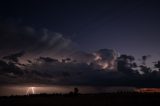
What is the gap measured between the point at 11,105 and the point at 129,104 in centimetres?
3130

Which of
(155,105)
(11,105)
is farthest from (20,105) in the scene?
(155,105)

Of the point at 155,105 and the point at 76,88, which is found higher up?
the point at 76,88

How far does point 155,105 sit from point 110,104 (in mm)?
10782

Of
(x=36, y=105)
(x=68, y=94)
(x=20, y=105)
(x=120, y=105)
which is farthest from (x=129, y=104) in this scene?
(x=68, y=94)

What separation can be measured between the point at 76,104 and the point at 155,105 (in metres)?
19.6

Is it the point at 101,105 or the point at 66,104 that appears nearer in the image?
the point at 101,105

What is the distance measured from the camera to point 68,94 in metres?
96.9

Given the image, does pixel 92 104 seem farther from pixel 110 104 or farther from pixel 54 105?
pixel 54 105

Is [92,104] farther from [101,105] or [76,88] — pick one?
[76,88]

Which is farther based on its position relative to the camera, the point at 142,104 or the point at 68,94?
the point at 68,94

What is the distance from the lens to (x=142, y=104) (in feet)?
207

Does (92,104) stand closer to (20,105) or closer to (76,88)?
(20,105)

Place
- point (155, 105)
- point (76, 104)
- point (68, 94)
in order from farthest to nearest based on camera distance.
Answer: point (68, 94), point (76, 104), point (155, 105)

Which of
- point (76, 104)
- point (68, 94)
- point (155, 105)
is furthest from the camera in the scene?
point (68, 94)
